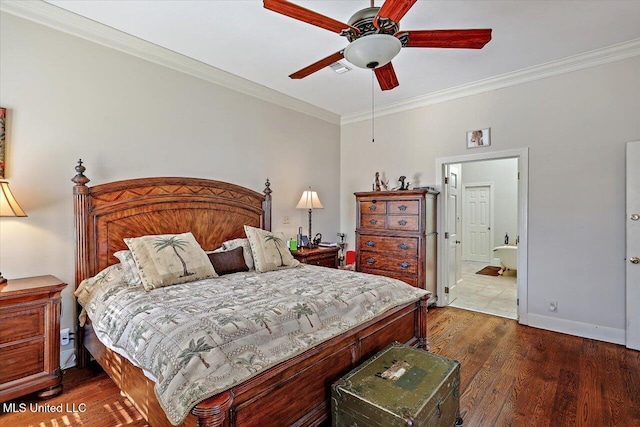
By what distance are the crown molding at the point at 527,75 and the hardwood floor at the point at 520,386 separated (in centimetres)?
289

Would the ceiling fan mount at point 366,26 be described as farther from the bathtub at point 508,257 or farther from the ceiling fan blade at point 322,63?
the bathtub at point 508,257

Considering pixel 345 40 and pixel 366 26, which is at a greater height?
pixel 345 40

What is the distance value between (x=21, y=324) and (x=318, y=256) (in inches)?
111

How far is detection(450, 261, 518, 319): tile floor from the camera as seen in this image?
13.9ft

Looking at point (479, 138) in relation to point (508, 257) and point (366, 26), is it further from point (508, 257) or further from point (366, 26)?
point (508, 257)

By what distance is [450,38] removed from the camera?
2016mm

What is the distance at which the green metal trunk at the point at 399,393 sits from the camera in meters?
1.46

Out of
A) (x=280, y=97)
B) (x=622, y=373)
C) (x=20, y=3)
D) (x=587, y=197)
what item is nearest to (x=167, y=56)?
(x=20, y=3)

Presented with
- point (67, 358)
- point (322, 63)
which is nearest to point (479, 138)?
point (322, 63)

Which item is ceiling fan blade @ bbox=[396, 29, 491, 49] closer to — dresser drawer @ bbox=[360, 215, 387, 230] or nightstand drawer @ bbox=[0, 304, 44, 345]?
dresser drawer @ bbox=[360, 215, 387, 230]

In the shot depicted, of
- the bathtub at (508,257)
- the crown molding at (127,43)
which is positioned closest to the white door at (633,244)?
the bathtub at (508,257)

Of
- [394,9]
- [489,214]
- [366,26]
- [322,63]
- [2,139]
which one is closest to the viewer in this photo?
[394,9]

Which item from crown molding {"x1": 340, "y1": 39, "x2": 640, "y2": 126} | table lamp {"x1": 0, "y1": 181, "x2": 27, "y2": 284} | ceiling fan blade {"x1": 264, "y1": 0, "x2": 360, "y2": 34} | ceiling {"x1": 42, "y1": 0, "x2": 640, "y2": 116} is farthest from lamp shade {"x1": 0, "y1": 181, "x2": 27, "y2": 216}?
crown molding {"x1": 340, "y1": 39, "x2": 640, "y2": 126}

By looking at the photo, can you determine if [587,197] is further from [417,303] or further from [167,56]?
[167,56]
